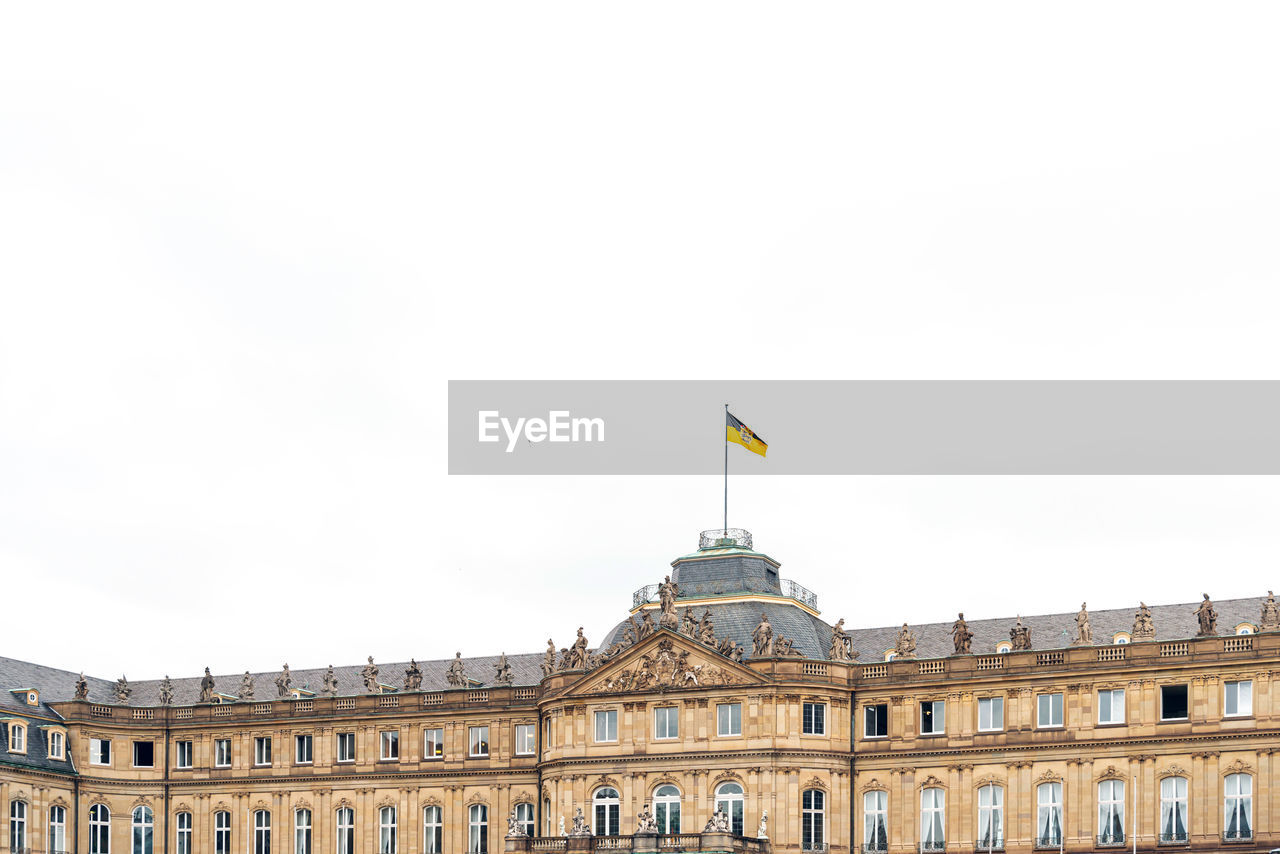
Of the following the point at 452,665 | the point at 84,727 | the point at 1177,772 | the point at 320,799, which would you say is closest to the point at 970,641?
the point at 1177,772

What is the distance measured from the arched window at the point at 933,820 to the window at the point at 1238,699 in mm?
15552

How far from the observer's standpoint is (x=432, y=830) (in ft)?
402

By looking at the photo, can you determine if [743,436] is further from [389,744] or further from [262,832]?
[262,832]

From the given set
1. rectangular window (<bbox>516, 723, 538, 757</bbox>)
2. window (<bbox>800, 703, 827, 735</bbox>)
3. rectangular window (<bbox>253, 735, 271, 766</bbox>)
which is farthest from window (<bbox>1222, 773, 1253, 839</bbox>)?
rectangular window (<bbox>253, 735, 271, 766</bbox>)

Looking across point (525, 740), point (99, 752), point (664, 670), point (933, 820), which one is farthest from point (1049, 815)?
point (99, 752)

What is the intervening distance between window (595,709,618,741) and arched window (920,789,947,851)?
16978 millimetres

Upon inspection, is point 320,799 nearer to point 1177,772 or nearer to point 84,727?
point 84,727

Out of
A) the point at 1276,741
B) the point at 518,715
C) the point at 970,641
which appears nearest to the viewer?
the point at 1276,741

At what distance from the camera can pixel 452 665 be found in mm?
125125

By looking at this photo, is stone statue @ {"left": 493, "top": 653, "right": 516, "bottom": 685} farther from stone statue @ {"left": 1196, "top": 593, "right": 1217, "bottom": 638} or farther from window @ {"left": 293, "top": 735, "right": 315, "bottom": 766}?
stone statue @ {"left": 1196, "top": 593, "right": 1217, "bottom": 638}

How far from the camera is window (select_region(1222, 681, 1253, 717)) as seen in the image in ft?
343

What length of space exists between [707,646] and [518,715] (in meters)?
14.9

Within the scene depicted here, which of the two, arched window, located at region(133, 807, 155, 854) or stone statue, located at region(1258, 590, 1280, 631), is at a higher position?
stone statue, located at region(1258, 590, 1280, 631)

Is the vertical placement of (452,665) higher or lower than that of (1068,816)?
higher
